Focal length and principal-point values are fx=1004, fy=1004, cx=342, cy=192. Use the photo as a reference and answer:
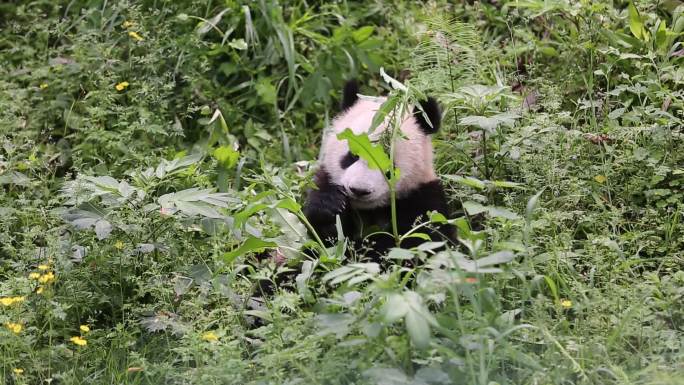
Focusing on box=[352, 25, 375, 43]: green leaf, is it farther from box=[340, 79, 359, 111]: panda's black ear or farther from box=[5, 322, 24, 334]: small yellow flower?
box=[5, 322, 24, 334]: small yellow flower

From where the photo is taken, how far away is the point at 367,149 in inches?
170

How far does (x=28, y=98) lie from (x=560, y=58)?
12.0 feet

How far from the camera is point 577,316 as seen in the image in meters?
4.28

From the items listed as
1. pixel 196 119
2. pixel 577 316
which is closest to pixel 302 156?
pixel 196 119

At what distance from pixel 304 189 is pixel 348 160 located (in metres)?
0.72

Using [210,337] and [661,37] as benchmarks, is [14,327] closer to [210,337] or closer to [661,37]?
[210,337]

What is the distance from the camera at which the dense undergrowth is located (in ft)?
12.5

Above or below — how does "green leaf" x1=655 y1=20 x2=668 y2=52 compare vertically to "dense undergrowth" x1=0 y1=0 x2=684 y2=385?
above

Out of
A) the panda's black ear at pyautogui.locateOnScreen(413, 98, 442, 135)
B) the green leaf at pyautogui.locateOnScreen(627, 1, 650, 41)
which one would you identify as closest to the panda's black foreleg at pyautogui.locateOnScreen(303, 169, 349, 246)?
the panda's black ear at pyautogui.locateOnScreen(413, 98, 442, 135)

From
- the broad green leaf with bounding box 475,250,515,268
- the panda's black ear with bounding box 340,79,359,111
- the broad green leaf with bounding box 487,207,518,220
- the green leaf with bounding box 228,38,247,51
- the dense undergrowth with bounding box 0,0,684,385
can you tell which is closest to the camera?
the broad green leaf with bounding box 475,250,515,268

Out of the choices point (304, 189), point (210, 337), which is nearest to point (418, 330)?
point (210, 337)

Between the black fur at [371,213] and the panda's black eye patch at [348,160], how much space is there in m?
0.12

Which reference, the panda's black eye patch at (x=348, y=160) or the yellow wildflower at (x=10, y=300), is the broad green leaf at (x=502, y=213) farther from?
the yellow wildflower at (x=10, y=300)

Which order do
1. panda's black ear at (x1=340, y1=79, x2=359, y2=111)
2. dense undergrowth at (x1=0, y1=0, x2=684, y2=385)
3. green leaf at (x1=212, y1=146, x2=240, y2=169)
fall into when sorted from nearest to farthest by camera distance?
dense undergrowth at (x1=0, y1=0, x2=684, y2=385) < panda's black ear at (x1=340, y1=79, x2=359, y2=111) < green leaf at (x1=212, y1=146, x2=240, y2=169)
